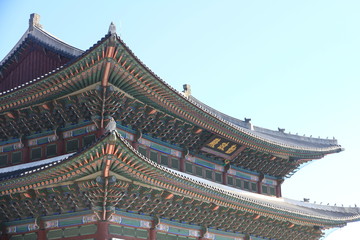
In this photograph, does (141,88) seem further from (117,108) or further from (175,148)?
(175,148)

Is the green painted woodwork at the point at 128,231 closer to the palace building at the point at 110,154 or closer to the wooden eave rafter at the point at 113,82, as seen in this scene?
the palace building at the point at 110,154

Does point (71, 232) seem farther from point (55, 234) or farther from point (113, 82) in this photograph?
point (113, 82)

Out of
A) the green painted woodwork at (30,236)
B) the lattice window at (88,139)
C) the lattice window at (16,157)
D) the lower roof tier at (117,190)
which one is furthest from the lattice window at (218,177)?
the green painted woodwork at (30,236)

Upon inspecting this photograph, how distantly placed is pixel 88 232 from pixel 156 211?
11.2 feet

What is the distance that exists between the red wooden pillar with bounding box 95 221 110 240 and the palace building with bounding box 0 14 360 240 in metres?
0.05

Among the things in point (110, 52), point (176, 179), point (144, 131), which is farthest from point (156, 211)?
point (110, 52)

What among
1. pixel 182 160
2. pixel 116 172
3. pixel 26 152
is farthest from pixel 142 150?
pixel 26 152

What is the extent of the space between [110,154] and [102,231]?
382 cm

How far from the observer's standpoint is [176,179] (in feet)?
71.2

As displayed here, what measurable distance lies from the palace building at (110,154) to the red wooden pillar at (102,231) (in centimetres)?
5

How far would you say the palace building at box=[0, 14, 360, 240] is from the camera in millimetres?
20125

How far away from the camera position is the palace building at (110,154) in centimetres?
2012

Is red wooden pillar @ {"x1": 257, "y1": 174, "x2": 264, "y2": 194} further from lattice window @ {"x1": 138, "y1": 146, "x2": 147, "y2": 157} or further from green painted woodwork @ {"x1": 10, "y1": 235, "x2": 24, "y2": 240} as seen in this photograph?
green painted woodwork @ {"x1": 10, "y1": 235, "x2": 24, "y2": 240}

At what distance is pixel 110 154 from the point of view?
61.0ft
